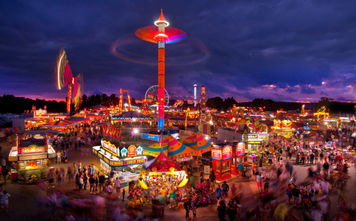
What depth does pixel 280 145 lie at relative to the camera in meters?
21.8

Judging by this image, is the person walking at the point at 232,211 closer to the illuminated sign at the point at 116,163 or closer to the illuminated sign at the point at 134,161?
the illuminated sign at the point at 134,161

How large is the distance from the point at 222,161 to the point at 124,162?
6.10 metres

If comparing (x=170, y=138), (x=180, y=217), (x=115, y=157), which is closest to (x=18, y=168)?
(x=115, y=157)

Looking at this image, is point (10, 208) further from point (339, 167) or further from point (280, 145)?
point (280, 145)

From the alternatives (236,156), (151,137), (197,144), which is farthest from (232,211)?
(151,137)

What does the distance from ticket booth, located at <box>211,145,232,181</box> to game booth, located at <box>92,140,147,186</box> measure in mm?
4634

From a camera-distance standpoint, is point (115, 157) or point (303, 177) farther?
point (303, 177)

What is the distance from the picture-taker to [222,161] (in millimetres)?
Result: 13250

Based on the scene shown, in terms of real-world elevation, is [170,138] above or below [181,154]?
above

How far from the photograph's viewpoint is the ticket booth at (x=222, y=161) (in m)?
13.2

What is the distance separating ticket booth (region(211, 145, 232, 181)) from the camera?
13203 mm

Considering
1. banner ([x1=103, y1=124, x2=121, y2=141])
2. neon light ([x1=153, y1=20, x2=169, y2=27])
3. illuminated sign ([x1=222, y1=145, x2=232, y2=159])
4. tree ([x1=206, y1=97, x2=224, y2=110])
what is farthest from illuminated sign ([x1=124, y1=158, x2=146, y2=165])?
tree ([x1=206, y1=97, x2=224, y2=110])

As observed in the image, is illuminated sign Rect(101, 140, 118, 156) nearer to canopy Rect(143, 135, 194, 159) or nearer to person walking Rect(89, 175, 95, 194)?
person walking Rect(89, 175, 95, 194)

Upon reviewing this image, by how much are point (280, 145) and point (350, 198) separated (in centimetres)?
1179
